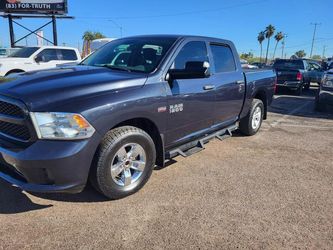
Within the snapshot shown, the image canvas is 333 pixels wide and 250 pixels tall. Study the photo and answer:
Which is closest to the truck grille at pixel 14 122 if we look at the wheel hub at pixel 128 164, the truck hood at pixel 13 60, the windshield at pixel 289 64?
the wheel hub at pixel 128 164

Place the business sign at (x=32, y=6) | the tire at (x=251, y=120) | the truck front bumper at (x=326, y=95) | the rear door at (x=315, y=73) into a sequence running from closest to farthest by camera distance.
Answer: the tire at (x=251, y=120) < the truck front bumper at (x=326, y=95) < the rear door at (x=315, y=73) < the business sign at (x=32, y=6)

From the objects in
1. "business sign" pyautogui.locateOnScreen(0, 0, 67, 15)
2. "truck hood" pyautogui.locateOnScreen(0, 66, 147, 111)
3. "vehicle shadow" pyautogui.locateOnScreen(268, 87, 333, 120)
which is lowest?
"vehicle shadow" pyautogui.locateOnScreen(268, 87, 333, 120)

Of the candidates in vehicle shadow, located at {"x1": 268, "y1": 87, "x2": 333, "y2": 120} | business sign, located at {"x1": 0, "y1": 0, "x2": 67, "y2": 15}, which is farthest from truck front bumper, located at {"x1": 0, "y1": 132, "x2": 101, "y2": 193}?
business sign, located at {"x1": 0, "y1": 0, "x2": 67, "y2": 15}

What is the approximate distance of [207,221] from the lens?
346 cm

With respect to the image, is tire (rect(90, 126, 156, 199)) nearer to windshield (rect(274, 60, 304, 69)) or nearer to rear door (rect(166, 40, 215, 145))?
rear door (rect(166, 40, 215, 145))

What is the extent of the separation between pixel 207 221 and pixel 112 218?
3.24 ft

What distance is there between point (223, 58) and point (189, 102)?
5.01ft

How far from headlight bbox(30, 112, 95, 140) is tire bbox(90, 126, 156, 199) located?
37 cm

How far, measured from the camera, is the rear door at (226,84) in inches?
206

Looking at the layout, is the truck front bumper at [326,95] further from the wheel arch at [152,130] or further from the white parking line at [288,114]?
the wheel arch at [152,130]

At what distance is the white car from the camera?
12805 millimetres

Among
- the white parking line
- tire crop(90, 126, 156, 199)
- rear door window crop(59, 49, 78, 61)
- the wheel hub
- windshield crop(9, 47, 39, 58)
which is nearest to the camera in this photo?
tire crop(90, 126, 156, 199)

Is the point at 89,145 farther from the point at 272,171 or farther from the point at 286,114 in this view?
the point at 286,114

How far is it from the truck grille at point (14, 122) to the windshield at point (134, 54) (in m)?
1.49
